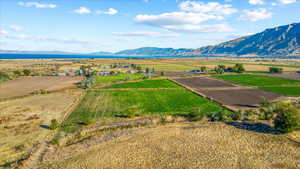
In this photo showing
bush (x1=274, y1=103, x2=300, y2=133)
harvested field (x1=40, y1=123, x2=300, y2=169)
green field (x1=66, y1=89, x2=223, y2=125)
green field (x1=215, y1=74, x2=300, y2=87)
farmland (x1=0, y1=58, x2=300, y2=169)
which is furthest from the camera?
green field (x1=215, y1=74, x2=300, y2=87)

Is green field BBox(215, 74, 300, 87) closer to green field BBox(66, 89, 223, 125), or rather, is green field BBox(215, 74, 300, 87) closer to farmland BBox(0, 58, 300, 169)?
farmland BBox(0, 58, 300, 169)

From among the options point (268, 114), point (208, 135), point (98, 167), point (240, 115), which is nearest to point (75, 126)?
point (98, 167)

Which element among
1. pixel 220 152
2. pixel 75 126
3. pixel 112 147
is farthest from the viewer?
pixel 75 126

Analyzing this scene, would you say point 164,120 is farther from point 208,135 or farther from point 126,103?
point 126,103

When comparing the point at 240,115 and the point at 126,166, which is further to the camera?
the point at 240,115

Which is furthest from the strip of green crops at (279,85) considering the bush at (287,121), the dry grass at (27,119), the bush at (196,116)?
the dry grass at (27,119)

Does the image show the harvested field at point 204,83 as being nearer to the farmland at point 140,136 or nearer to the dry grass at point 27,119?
the farmland at point 140,136

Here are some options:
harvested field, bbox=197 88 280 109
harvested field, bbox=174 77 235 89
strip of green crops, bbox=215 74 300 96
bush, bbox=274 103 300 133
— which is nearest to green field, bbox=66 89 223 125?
harvested field, bbox=197 88 280 109
